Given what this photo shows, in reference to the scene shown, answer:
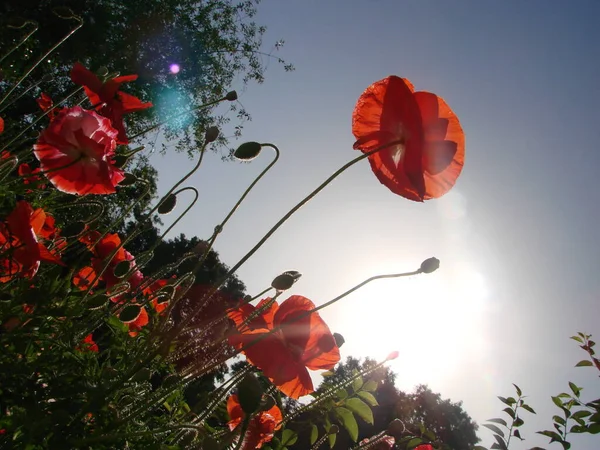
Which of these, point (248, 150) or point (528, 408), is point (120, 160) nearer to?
point (248, 150)

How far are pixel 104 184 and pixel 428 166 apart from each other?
856 mm

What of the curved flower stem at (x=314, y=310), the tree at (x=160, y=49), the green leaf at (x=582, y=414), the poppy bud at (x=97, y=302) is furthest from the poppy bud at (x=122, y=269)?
the tree at (x=160, y=49)

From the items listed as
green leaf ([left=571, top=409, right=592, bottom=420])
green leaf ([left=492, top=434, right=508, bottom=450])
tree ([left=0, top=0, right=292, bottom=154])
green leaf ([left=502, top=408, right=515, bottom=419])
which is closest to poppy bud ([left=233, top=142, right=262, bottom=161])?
green leaf ([left=492, top=434, right=508, bottom=450])

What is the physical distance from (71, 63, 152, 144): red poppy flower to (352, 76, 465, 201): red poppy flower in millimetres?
701

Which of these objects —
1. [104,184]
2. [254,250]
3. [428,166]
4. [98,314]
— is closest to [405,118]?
[428,166]

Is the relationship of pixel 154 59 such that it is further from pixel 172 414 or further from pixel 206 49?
pixel 172 414

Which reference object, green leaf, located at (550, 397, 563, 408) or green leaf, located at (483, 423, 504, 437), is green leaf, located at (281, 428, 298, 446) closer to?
green leaf, located at (483, 423, 504, 437)

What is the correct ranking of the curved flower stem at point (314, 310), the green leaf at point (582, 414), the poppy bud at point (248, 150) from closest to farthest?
the curved flower stem at point (314, 310) → the poppy bud at point (248, 150) → the green leaf at point (582, 414)

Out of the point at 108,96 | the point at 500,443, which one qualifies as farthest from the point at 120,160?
the point at 500,443

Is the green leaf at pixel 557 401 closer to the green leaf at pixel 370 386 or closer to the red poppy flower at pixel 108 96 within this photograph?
the green leaf at pixel 370 386

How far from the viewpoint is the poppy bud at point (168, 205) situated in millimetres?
1568

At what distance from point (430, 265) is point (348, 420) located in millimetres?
564

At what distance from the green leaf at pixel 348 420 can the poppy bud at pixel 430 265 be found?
1.74ft

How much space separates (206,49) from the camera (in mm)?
12312
